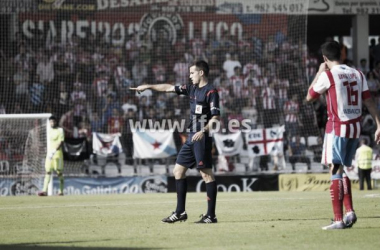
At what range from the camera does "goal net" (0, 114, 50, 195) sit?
25781mm

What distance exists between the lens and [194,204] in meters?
16.5

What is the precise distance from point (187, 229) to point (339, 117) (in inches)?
92.4

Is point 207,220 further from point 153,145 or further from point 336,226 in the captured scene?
point 153,145

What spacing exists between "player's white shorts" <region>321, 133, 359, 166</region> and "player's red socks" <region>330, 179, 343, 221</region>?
0.25m

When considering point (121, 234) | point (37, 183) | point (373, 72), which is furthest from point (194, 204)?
point (373, 72)

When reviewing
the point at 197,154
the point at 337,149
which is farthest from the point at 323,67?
the point at 197,154

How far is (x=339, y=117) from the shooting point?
1009 cm

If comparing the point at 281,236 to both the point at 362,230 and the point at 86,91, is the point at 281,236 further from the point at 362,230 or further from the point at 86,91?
the point at 86,91

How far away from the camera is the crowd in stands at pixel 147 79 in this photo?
96.8 ft

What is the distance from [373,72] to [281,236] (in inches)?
960

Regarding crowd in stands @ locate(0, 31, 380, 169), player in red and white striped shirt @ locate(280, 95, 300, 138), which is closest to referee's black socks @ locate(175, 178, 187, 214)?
crowd in stands @ locate(0, 31, 380, 169)

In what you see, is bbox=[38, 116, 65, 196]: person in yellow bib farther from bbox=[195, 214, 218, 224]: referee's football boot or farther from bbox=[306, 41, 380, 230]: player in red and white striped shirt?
bbox=[306, 41, 380, 230]: player in red and white striped shirt

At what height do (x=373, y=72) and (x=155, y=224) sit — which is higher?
(x=373, y=72)

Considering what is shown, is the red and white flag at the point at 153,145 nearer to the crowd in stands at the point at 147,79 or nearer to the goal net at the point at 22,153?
the crowd in stands at the point at 147,79
